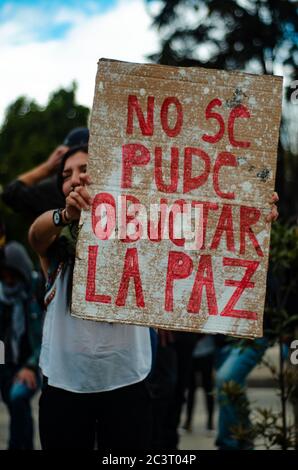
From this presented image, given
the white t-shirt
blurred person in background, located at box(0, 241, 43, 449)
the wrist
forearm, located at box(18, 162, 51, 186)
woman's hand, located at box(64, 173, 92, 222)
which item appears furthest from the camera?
blurred person in background, located at box(0, 241, 43, 449)

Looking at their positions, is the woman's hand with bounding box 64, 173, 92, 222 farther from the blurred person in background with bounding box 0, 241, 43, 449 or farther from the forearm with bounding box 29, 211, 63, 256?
the blurred person in background with bounding box 0, 241, 43, 449

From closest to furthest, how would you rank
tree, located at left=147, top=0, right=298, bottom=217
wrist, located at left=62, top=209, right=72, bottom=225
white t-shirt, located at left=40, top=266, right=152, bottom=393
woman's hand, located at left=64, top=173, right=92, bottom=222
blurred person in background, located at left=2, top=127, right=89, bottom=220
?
1. woman's hand, located at left=64, top=173, right=92, bottom=222
2. wrist, located at left=62, top=209, right=72, bottom=225
3. white t-shirt, located at left=40, top=266, right=152, bottom=393
4. blurred person in background, located at left=2, top=127, right=89, bottom=220
5. tree, located at left=147, top=0, right=298, bottom=217

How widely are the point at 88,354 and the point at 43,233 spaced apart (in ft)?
1.63

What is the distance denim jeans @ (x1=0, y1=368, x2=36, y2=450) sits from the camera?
6.23 m

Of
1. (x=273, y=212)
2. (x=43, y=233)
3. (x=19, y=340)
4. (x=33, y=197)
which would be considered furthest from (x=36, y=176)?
(x=273, y=212)

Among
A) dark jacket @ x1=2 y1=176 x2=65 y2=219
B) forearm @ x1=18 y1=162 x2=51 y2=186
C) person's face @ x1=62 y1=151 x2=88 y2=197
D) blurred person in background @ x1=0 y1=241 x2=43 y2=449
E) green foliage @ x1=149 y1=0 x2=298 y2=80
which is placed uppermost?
green foliage @ x1=149 y1=0 x2=298 y2=80

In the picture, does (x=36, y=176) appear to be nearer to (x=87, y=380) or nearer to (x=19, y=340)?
(x=19, y=340)

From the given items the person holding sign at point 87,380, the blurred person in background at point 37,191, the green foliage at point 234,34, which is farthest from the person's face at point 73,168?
the green foliage at point 234,34

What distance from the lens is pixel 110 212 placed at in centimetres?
340

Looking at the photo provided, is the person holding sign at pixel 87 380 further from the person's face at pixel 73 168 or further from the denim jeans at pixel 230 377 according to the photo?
the denim jeans at pixel 230 377

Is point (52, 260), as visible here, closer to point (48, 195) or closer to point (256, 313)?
point (256, 313)

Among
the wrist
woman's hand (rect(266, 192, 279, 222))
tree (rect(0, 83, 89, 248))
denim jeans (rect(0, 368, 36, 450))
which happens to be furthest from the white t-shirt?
tree (rect(0, 83, 89, 248))

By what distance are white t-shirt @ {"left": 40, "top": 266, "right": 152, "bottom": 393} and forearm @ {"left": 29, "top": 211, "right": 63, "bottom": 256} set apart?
220mm
